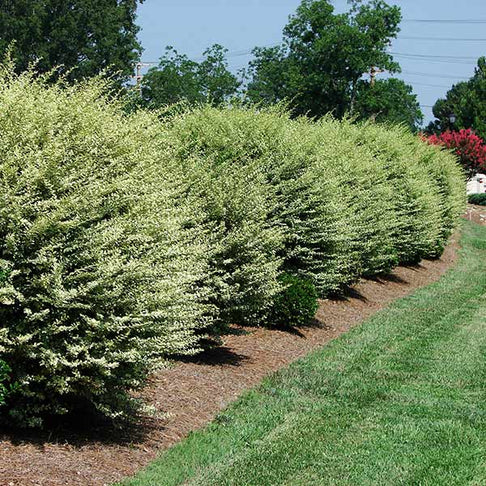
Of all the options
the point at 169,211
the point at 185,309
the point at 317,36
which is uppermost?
the point at 317,36

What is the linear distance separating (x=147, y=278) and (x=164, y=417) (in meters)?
1.21

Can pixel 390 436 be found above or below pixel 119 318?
below

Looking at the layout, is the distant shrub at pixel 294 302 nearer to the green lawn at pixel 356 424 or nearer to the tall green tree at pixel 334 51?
the green lawn at pixel 356 424

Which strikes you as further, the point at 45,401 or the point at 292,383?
the point at 292,383

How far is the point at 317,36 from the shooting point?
5531 cm

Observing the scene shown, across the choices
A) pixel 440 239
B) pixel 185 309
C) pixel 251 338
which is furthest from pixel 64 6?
pixel 185 309

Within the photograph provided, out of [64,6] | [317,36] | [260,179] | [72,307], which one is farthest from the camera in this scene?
[317,36]

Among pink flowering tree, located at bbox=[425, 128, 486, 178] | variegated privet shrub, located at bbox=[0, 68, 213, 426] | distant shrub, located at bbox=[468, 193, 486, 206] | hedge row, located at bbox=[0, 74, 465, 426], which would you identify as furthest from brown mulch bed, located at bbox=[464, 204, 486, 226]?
variegated privet shrub, located at bbox=[0, 68, 213, 426]

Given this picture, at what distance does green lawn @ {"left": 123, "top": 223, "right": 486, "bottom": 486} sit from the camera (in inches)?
245

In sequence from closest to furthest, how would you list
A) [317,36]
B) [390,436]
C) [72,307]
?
[72,307] → [390,436] → [317,36]

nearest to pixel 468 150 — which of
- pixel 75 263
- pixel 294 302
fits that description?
pixel 294 302

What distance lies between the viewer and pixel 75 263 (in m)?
5.96

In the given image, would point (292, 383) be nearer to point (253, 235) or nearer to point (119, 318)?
point (253, 235)

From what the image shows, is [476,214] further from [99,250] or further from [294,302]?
[99,250]
